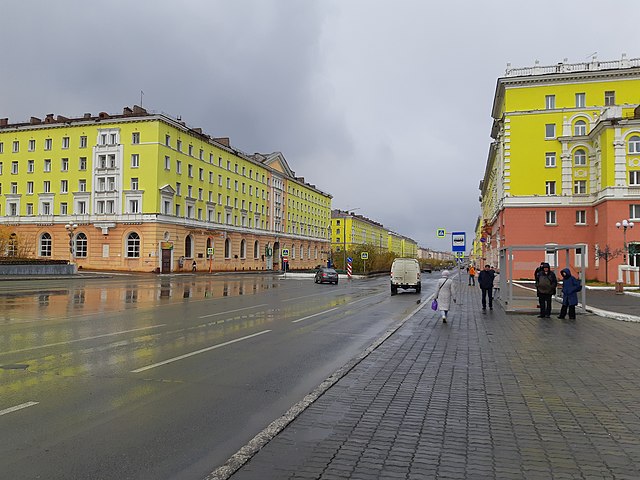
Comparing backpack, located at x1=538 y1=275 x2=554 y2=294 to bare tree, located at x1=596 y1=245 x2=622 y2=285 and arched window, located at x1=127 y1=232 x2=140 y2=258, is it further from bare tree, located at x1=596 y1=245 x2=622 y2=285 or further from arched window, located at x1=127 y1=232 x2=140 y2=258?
arched window, located at x1=127 y1=232 x2=140 y2=258

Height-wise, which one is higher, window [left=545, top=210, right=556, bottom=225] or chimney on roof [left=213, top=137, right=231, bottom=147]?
chimney on roof [left=213, top=137, right=231, bottom=147]

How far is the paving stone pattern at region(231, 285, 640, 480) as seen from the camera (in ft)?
13.4

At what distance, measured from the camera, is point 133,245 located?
185ft

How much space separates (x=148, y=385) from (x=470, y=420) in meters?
4.25

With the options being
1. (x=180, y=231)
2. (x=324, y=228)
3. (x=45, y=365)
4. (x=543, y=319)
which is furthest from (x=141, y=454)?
(x=324, y=228)

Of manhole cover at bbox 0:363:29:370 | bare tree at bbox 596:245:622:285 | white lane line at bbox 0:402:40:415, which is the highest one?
bare tree at bbox 596:245:622:285

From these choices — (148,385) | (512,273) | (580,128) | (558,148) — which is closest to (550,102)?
(580,128)

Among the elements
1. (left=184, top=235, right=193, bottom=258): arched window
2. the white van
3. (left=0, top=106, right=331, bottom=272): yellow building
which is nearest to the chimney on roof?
(left=0, top=106, right=331, bottom=272): yellow building

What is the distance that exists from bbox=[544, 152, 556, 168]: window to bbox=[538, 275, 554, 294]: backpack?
3501 centimetres

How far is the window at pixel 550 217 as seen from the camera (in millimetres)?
46094

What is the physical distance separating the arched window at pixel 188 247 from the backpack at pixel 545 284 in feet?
169

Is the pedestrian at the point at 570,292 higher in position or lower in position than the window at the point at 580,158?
lower

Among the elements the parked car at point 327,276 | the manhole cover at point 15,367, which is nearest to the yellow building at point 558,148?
the parked car at point 327,276

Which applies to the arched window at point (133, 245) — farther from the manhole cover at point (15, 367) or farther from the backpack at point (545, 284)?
the manhole cover at point (15, 367)
